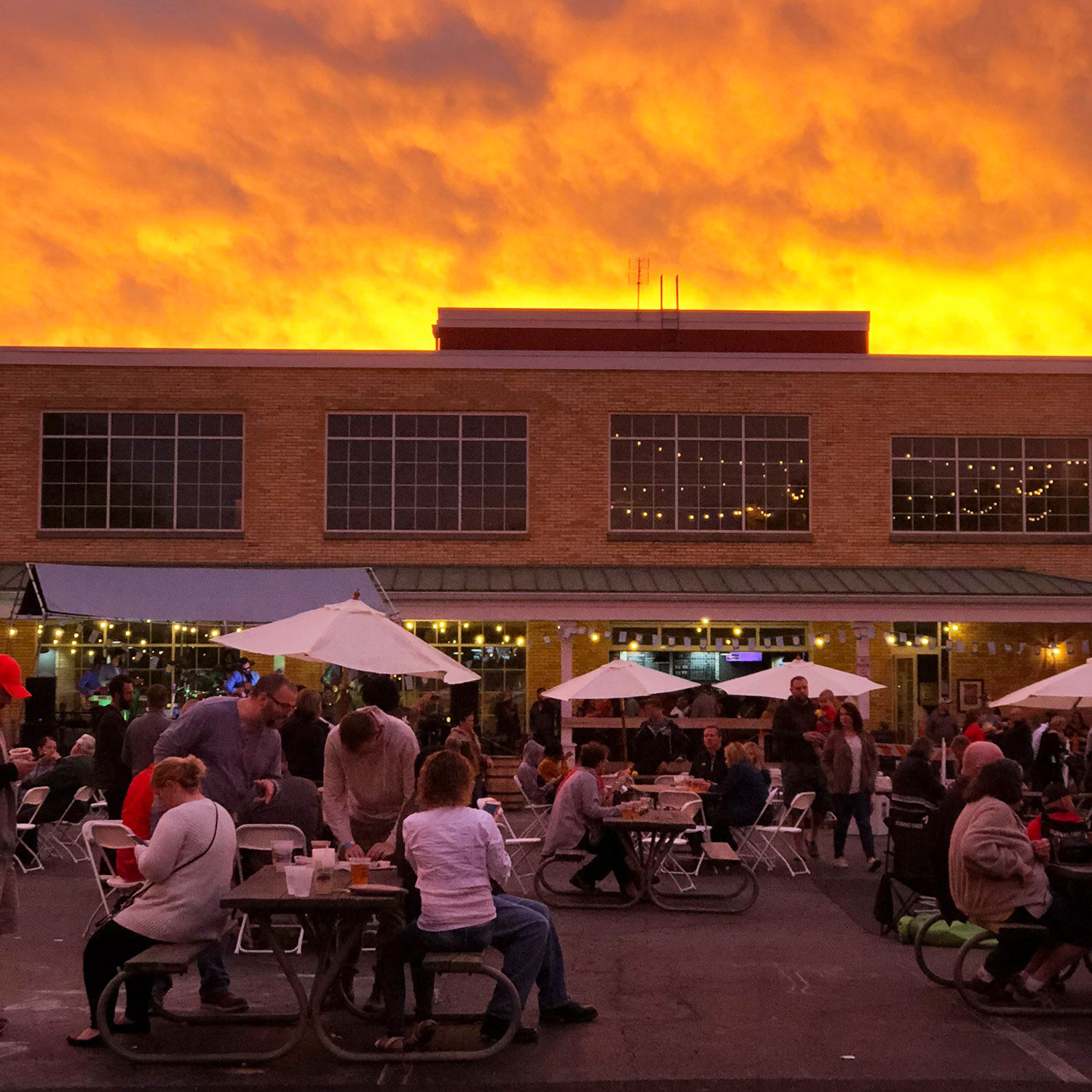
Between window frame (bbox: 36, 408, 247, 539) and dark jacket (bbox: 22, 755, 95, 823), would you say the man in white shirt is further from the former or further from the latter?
window frame (bbox: 36, 408, 247, 539)

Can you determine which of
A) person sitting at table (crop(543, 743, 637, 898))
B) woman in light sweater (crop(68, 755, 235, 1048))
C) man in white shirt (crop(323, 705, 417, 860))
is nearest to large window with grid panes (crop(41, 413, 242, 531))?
person sitting at table (crop(543, 743, 637, 898))

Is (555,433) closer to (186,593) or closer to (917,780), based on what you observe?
(186,593)

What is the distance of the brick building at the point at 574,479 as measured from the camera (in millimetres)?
28156

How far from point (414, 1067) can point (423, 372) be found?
22.8 meters

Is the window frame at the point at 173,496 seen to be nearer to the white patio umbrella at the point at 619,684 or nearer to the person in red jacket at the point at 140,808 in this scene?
the white patio umbrella at the point at 619,684

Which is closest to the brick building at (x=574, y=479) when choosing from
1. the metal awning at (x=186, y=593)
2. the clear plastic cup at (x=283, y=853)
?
the metal awning at (x=186, y=593)

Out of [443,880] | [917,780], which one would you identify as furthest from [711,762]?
[443,880]

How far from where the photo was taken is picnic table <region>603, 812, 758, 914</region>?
11820 millimetres

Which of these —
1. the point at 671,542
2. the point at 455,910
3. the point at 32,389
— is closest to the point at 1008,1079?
the point at 455,910

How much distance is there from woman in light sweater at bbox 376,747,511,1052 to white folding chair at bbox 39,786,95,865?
288 inches

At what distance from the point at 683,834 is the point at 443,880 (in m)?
6.36

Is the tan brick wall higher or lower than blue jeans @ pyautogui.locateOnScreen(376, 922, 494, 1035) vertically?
higher

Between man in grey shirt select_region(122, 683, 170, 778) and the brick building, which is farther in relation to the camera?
the brick building

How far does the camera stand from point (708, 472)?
2931cm
